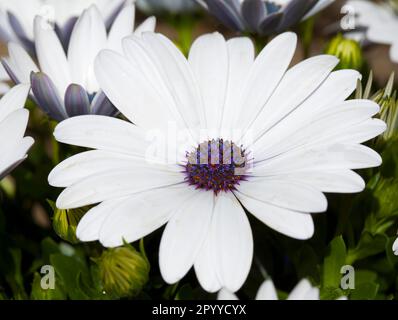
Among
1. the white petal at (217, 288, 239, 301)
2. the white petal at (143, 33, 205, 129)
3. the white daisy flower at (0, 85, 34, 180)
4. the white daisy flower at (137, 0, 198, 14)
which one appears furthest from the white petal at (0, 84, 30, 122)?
the white daisy flower at (137, 0, 198, 14)

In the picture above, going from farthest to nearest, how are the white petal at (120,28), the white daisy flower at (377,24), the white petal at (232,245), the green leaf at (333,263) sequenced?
the white daisy flower at (377,24) < the white petal at (120,28) < the green leaf at (333,263) < the white petal at (232,245)

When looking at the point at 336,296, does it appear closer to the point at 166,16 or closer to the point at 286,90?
the point at 286,90

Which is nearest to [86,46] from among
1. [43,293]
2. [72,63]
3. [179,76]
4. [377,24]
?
[72,63]

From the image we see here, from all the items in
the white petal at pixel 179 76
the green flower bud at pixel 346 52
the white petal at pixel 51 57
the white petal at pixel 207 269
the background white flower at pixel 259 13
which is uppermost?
the background white flower at pixel 259 13

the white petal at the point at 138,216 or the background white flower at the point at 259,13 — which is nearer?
the white petal at the point at 138,216

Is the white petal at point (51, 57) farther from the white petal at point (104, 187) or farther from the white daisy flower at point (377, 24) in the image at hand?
the white daisy flower at point (377, 24)

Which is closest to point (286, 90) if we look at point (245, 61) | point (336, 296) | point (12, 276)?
point (245, 61)

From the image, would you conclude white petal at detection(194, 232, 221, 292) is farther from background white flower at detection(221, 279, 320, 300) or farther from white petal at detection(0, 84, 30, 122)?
white petal at detection(0, 84, 30, 122)

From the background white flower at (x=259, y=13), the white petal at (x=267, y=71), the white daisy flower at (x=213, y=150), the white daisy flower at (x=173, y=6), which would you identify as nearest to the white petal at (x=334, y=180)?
the white daisy flower at (x=213, y=150)
